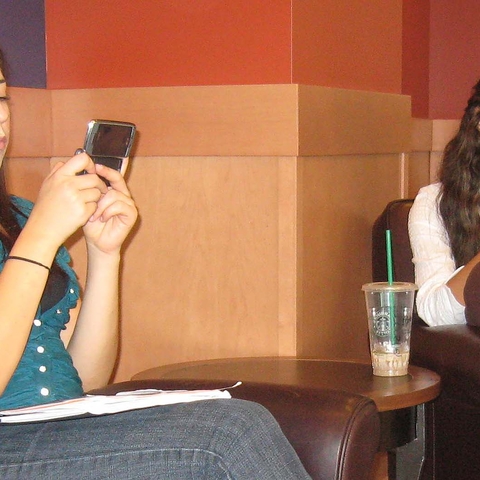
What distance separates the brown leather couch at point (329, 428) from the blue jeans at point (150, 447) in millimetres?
135

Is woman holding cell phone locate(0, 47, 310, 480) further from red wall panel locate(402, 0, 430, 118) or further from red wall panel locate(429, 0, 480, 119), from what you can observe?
red wall panel locate(429, 0, 480, 119)

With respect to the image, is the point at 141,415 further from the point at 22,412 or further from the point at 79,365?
the point at 79,365

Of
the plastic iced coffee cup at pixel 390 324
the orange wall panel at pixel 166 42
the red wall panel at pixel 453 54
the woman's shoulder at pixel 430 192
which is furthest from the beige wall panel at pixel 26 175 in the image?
the red wall panel at pixel 453 54

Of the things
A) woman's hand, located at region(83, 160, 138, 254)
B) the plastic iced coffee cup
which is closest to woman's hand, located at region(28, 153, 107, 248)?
woman's hand, located at region(83, 160, 138, 254)

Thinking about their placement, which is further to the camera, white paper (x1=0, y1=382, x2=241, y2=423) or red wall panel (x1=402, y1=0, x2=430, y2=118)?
red wall panel (x1=402, y1=0, x2=430, y2=118)

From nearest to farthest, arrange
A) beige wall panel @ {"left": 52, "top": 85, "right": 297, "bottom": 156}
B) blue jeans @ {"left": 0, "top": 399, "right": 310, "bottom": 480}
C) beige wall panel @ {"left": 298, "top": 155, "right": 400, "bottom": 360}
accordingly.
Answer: blue jeans @ {"left": 0, "top": 399, "right": 310, "bottom": 480}
beige wall panel @ {"left": 52, "top": 85, "right": 297, "bottom": 156}
beige wall panel @ {"left": 298, "top": 155, "right": 400, "bottom": 360}

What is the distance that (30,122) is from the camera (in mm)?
2197

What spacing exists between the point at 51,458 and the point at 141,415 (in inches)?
5.2

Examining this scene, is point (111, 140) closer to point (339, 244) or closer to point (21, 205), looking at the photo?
point (21, 205)

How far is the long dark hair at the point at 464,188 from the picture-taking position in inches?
90.4

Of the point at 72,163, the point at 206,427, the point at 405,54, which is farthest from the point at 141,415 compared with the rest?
the point at 405,54

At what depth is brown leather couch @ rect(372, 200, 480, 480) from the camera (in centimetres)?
193

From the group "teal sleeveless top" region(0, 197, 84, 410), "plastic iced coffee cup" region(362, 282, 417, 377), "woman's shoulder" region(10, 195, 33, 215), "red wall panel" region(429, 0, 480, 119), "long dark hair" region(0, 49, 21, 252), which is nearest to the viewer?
"teal sleeveless top" region(0, 197, 84, 410)

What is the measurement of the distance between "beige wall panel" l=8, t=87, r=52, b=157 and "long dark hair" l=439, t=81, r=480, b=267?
1073mm
